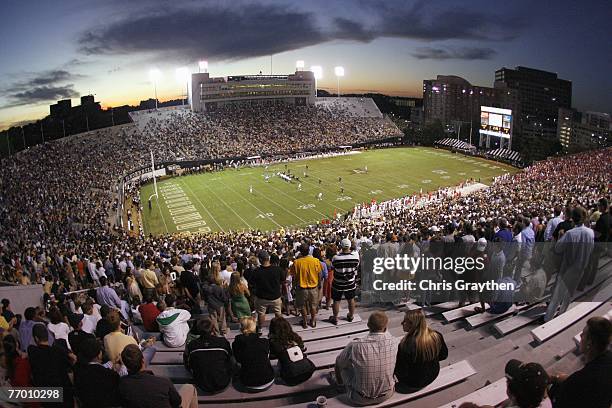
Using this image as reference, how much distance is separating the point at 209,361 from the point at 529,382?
3.18 m

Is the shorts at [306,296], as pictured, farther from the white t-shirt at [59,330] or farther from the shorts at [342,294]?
the white t-shirt at [59,330]

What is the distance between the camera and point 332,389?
490 centimetres

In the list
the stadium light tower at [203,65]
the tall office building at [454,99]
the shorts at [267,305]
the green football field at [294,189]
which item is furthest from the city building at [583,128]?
the shorts at [267,305]

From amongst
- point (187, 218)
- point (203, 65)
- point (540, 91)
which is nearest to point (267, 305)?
point (187, 218)

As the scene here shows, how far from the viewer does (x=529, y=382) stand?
9.67ft

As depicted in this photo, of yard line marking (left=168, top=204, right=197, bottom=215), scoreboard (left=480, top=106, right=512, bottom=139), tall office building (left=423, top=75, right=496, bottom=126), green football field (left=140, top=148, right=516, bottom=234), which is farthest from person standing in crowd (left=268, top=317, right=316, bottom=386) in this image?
tall office building (left=423, top=75, right=496, bottom=126)

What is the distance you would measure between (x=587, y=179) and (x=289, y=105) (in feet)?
205

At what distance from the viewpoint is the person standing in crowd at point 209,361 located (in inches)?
187

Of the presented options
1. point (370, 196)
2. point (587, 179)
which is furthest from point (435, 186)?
point (587, 179)

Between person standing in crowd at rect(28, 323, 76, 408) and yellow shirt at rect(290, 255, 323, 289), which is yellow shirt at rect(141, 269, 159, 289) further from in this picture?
person standing in crowd at rect(28, 323, 76, 408)

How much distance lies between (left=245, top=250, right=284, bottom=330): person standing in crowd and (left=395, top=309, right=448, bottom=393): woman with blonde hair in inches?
114

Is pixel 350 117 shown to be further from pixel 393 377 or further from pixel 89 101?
pixel 393 377

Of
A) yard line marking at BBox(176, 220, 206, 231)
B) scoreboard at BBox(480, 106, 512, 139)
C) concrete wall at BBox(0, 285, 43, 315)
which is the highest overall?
scoreboard at BBox(480, 106, 512, 139)

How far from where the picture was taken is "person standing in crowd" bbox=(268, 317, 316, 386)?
480 cm
